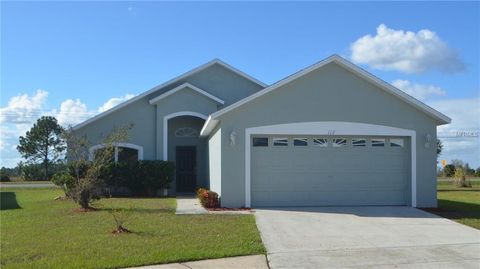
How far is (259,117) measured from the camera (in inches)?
646

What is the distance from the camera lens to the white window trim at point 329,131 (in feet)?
53.4

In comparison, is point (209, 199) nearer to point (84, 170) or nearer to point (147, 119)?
point (84, 170)

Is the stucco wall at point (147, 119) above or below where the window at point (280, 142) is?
above

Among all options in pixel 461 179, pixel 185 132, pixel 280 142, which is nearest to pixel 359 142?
pixel 280 142

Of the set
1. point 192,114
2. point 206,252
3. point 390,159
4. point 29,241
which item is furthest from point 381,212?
point 192,114

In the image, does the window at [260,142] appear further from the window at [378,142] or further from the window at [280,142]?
the window at [378,142]

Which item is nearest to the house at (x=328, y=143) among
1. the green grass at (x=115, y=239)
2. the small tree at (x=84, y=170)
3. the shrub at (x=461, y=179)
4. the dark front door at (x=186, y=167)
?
the green grass at (x=115, y=239)

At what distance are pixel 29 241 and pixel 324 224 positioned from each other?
6.80 metres

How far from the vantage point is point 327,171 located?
16625 millimetres

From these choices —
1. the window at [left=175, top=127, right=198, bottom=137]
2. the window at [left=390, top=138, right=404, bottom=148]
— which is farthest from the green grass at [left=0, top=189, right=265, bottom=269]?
the window at [left=175, top=127, right=198, bottom=137]

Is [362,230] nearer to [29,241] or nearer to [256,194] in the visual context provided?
[256,194]

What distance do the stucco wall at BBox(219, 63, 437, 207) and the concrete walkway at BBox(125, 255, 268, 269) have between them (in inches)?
282

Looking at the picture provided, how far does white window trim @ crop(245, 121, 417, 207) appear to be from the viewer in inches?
640

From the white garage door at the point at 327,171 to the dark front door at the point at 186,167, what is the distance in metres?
8.71
